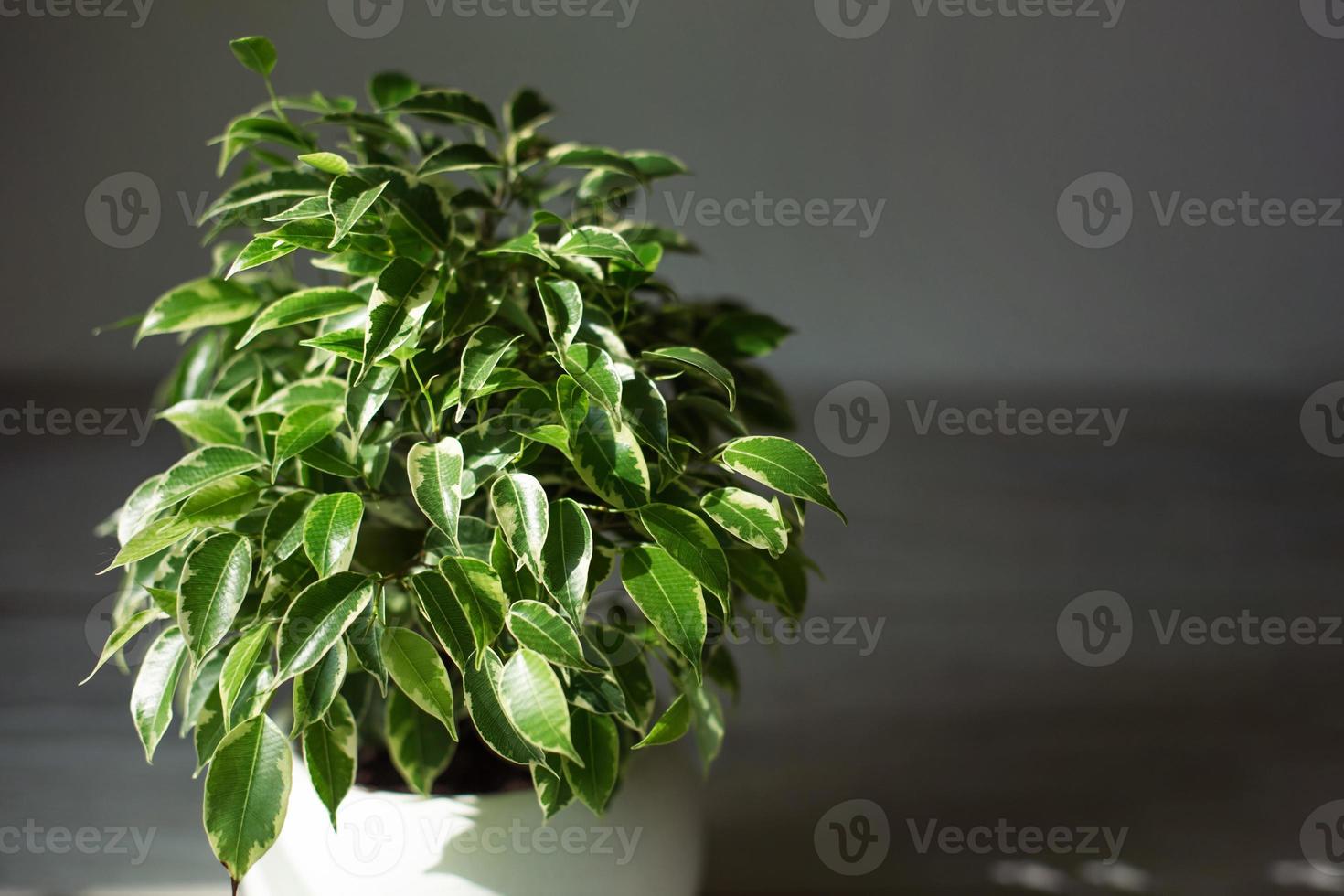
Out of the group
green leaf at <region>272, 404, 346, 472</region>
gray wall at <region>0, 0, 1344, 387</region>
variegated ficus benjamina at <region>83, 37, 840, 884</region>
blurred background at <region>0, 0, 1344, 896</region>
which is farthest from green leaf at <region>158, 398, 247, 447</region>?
gray wall at <region>0, 0, 1344, 387</region>

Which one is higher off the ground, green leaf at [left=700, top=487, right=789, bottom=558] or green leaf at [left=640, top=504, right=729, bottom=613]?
green leaf at [left=700, top=487, right=789, bottom=558]

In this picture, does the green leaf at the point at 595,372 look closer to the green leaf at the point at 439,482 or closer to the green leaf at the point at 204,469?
the green leaf at the point at 439,482

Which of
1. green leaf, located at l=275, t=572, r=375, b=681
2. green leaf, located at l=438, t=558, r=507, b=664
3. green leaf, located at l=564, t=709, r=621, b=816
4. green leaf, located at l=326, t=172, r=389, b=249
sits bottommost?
green leaf, located at l=275, t=572, r=375, b=681

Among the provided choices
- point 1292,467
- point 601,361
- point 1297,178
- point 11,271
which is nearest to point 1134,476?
point 1292,467

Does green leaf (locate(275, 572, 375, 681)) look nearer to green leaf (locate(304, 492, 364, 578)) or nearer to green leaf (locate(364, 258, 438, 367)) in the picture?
green leaf (locate(304, 492, 364, 578))

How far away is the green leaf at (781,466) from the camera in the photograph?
0.85 meters

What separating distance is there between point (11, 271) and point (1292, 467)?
5.49 metres

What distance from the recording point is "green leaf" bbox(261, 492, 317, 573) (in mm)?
841

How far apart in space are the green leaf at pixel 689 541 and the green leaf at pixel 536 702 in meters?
0.13

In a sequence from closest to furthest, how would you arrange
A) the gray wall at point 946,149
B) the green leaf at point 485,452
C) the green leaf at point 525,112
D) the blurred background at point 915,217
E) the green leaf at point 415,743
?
the green leaf at point 485,452, the green leaf at point 415,743, the green leaf at point 525,112, the blurred background at point 915,217, the gray wall at point 946,149

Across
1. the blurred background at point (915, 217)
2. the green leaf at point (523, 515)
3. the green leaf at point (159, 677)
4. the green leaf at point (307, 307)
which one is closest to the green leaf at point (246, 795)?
the green leaf at point (159, 677)

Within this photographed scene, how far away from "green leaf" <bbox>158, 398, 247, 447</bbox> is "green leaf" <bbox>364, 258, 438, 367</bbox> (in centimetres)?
22

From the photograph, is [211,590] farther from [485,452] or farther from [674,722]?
[674,722]

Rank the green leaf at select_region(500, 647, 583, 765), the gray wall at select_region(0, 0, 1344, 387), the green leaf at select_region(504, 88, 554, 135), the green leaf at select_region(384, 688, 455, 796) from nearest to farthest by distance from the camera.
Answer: the green leaf at select_region(500, 647, 583, 765)
the green leaf at select_region(384, 688, 455, 796)
the green leaf at select_region(504, 88, 554, 135)
the gray wall at select_region(0, 0, 1344, 387)
